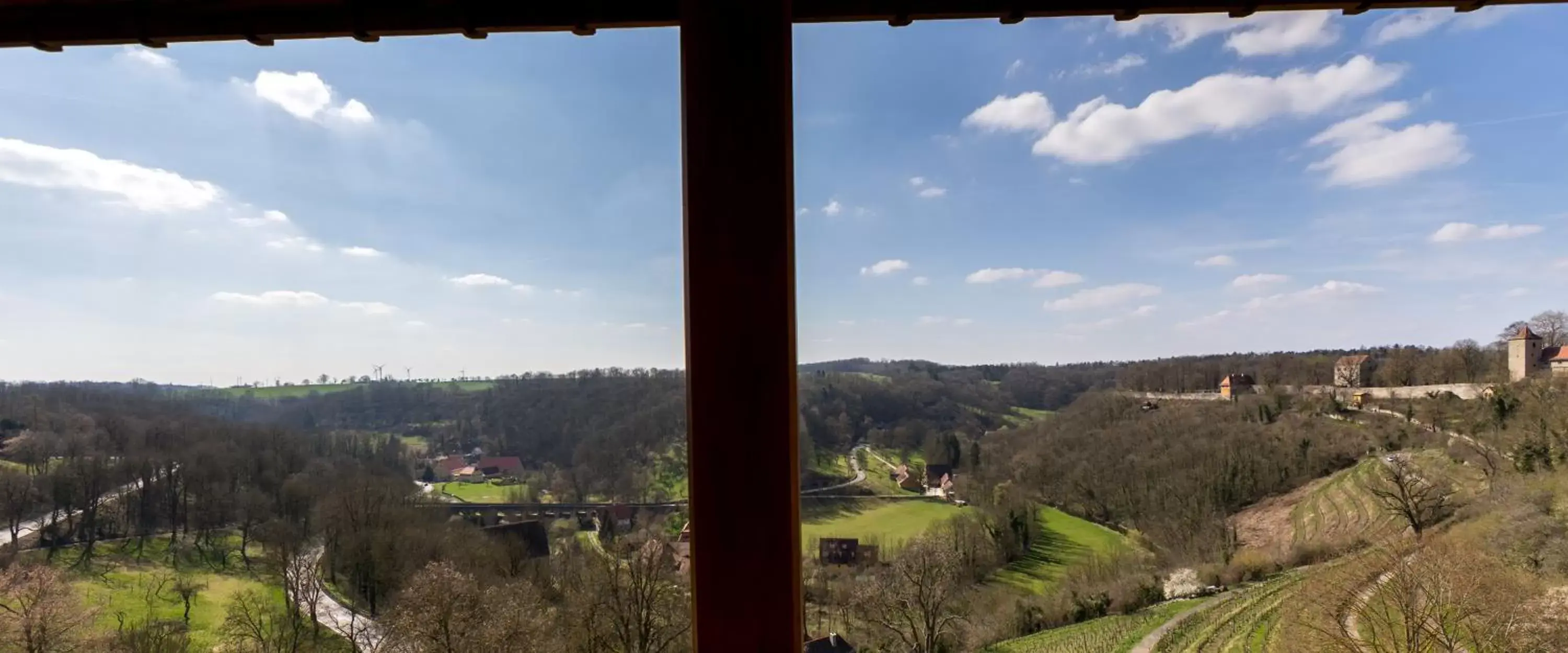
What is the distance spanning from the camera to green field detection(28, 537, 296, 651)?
7.82ft

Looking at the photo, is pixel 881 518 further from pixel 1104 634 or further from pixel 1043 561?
pixel 1104 634

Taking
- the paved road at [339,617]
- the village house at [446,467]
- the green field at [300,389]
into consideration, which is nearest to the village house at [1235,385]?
the green field at [300,389]

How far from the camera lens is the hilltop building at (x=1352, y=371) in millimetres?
2977

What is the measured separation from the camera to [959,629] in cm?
255

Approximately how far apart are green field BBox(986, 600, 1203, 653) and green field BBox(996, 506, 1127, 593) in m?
0.23

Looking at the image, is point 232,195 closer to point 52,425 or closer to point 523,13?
point 52,425

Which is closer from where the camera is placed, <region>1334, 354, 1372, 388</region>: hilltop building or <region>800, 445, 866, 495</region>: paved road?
<region>800, 445, 866, 495</region>: paved road

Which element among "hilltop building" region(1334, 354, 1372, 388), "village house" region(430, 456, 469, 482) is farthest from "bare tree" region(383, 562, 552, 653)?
"hilltop building" region(1334, 354, 1372, 388)

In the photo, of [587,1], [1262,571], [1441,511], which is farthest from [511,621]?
[1441,511]

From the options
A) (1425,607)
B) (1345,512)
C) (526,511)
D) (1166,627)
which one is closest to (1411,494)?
(1345,512)

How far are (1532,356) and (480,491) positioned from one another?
4571 mm

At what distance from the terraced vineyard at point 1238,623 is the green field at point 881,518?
51.4 inches

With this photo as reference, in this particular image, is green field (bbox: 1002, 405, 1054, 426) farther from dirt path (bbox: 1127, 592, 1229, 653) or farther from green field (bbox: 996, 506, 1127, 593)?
dirt path (bbox: 1127, 592, 1229, 653)

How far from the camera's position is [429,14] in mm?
1122
